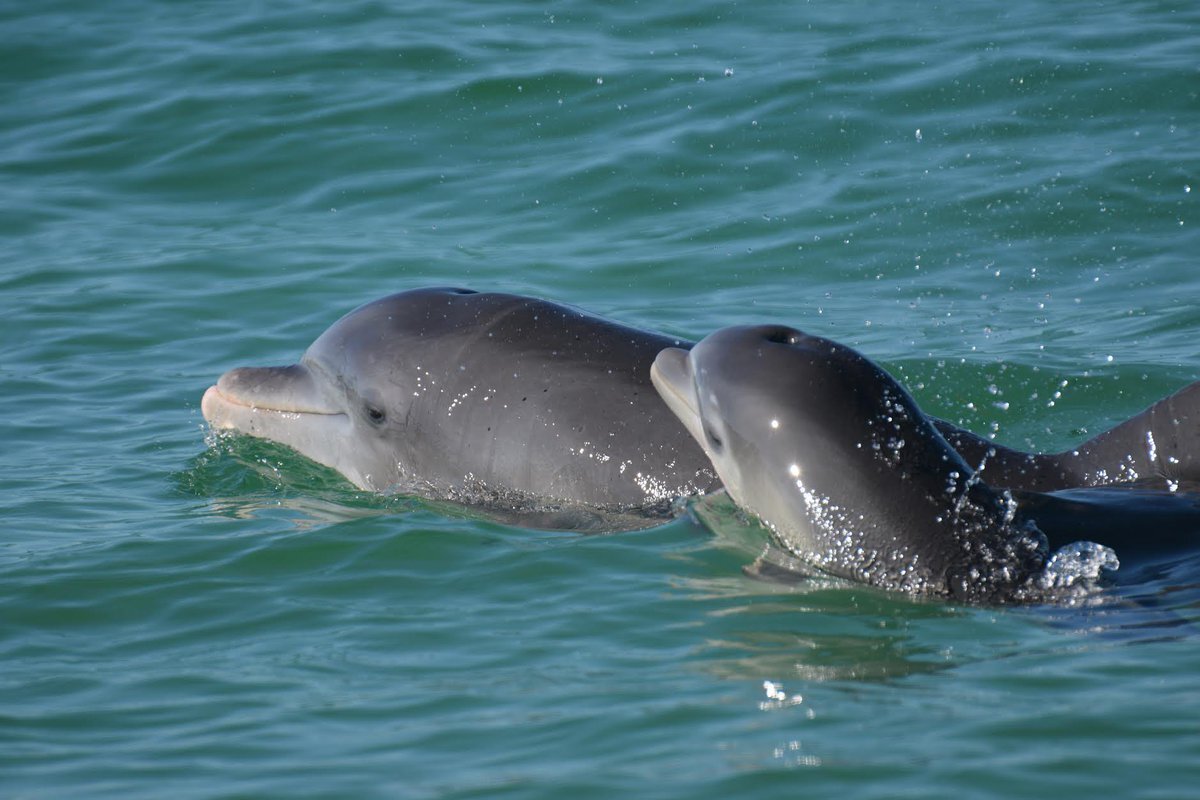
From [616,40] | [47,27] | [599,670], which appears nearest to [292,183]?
[616,40]

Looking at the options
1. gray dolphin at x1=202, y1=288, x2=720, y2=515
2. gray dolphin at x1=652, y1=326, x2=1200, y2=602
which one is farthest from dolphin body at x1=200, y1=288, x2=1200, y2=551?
gray dolphin at x1=652, y1=326, x2=1200, y2=602

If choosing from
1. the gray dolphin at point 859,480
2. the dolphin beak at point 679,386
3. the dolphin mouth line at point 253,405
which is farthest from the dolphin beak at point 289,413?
the gray dolphin at point 859,480

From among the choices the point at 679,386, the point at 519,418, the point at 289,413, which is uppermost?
the point at 679,386

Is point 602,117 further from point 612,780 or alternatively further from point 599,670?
point 612,780

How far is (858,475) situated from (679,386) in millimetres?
1236

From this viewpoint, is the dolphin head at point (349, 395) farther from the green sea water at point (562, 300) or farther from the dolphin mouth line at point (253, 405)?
the green sea water at point (562, 300)

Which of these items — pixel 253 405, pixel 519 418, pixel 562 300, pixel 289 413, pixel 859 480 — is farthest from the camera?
pixel 562 300

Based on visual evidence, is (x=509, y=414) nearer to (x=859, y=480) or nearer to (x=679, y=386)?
(x=679, y=386)

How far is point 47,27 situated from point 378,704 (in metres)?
19.2

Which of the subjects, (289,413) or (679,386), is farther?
(289,413)

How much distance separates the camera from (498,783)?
20.7 ft

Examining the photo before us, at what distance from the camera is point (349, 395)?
403 inches

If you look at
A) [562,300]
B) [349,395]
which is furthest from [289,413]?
[562,300]

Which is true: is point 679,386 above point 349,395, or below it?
above
